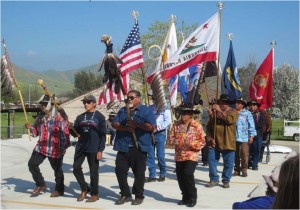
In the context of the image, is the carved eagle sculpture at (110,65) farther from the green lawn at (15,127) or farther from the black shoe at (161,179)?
the green lawn at (15,127)

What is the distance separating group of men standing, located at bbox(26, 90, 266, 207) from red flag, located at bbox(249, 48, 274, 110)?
2.83 meters

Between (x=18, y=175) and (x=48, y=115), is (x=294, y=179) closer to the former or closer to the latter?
(x=48, y=115)

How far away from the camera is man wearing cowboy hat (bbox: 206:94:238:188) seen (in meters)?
8.09

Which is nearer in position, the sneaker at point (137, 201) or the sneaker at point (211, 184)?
the sneaker at point (137, 201)

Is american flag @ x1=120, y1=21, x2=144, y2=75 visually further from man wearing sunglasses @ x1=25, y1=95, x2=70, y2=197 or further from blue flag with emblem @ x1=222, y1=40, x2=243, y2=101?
blue flag with emblem @ x1=222, y1=40, x2=243, y2=101

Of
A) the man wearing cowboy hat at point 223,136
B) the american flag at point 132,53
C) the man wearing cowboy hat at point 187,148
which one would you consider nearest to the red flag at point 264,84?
the man wearing cowboy hat at point 223,136

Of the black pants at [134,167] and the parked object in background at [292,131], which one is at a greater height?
the black pants at [134,167]

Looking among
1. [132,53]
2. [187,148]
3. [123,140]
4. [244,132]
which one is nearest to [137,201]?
[123,140]

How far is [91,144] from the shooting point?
7.28 m

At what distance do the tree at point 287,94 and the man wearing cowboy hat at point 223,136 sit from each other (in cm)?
4278

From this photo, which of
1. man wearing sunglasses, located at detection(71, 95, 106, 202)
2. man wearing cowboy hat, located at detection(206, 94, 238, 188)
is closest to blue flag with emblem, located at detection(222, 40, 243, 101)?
man wearing cowboy hat, located at detection(206, 94, 238, 188)

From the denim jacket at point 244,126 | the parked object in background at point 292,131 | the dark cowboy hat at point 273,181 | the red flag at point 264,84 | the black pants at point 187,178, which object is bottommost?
the parked object in background at point 292,131

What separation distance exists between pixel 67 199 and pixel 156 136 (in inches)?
94.6

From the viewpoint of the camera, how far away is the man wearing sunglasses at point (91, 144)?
729 centimetres
